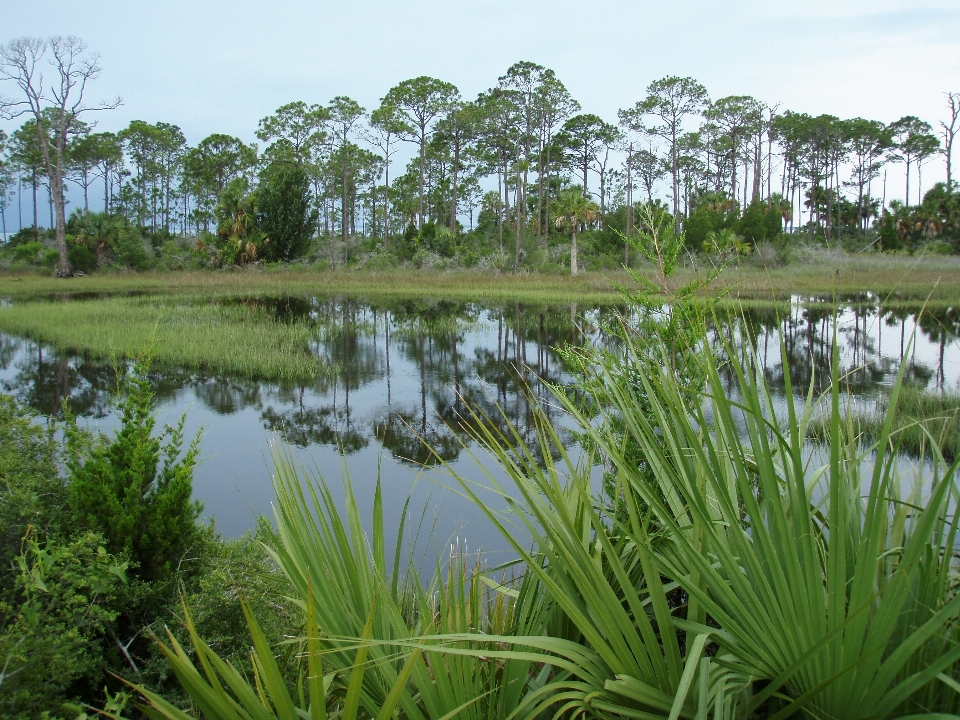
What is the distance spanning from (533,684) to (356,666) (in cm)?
75

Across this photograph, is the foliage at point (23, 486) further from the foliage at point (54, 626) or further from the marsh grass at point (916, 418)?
the marsh grass at point (916, 418)

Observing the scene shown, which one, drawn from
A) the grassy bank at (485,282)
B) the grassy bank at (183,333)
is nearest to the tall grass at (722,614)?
the grassy bank at (183,333)

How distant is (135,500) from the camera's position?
4.02 metres

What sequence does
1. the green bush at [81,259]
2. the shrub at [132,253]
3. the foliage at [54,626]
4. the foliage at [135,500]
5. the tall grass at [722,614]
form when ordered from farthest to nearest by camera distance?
1. the shrub at [132,253]
2. the green bush at [81,259]
3. the foliage at [135,500]
4. the foliage at [54,626]
5. the tall grass at [722,614]

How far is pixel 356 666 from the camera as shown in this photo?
1.41m

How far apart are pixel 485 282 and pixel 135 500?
3183 cm

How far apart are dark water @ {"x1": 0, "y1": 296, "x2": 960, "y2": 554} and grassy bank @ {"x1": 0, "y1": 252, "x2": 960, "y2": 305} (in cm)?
772

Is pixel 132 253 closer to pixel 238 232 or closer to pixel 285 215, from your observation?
pixel 238 232

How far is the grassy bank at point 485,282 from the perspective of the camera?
2862 cm

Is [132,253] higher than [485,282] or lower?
higher

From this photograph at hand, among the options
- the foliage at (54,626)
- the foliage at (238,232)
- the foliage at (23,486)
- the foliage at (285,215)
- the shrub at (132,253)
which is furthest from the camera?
the foliage at (238,232)

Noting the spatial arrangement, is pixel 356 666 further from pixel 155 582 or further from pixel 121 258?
pixel 121 258

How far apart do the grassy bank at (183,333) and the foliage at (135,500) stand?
7768 mm

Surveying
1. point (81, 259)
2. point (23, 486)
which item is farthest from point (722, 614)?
point (81, 259)
